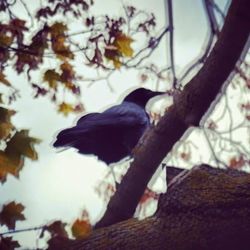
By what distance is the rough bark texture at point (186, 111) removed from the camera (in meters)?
1.69

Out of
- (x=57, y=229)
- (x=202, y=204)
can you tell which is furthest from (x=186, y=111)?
(x=57, y=229)

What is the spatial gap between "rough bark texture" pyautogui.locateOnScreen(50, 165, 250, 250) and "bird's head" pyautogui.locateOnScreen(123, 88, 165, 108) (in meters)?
2.62

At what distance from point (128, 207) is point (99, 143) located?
5.14 ft

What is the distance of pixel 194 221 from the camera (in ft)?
4.25

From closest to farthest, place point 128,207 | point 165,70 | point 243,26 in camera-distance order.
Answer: point 243,26
point 128,207
point 165,70

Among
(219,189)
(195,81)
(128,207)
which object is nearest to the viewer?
(219,189)

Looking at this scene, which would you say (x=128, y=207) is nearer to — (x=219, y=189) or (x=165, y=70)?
(x=219, y=189)

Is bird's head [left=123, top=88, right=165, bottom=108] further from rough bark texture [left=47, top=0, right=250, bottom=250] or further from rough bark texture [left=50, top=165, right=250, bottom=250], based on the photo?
rough bark texture [left=50, top=165, right=250, bottom=250]

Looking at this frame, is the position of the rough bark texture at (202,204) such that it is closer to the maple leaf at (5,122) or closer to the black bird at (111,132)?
the maple leaf at (5,122)

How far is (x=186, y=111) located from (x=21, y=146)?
2.49 ft

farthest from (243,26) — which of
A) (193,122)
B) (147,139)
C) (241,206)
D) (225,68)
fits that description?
(241,206)

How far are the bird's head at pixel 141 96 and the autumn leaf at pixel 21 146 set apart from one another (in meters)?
2.60

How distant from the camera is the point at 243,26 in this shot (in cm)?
168

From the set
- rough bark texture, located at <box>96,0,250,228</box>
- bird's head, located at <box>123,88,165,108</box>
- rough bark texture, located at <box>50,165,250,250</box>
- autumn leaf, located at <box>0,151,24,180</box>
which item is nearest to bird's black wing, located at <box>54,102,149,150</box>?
bird's head, located at <box>123,88,165,108</box>
